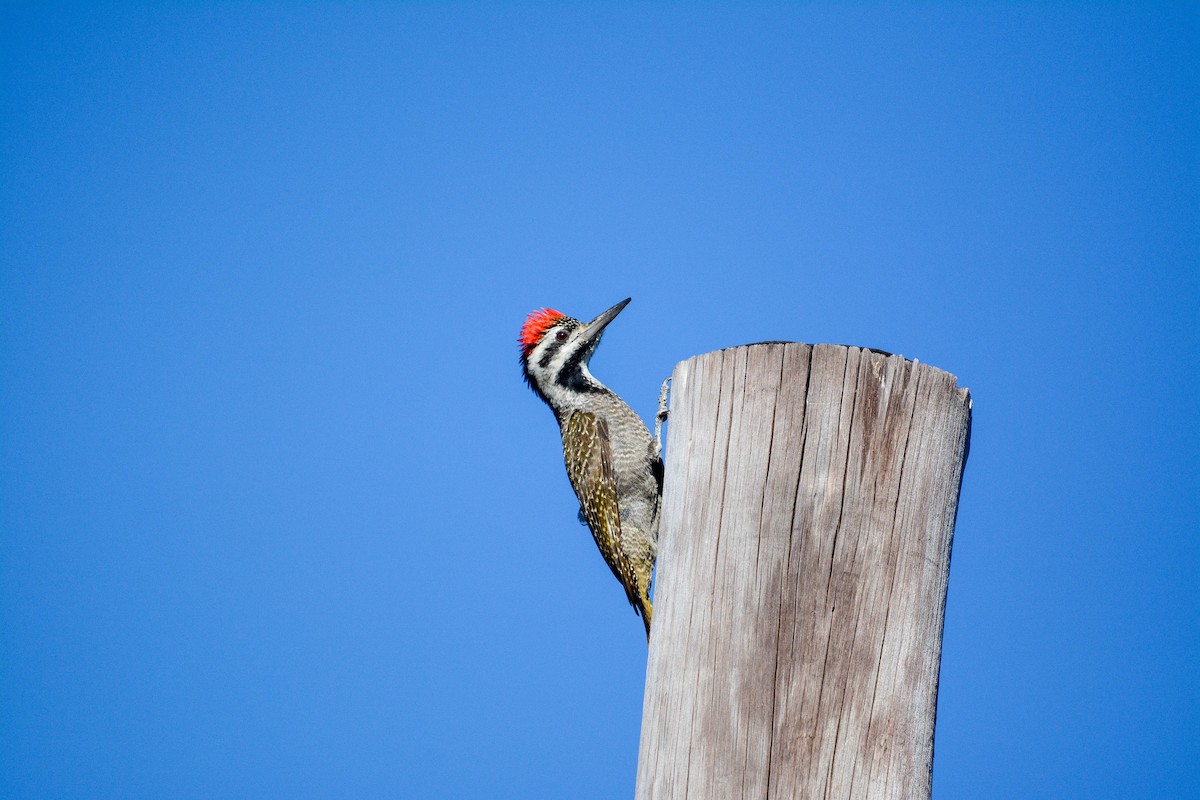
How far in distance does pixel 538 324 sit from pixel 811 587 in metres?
4.88

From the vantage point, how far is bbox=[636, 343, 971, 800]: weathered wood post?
253 centimetres

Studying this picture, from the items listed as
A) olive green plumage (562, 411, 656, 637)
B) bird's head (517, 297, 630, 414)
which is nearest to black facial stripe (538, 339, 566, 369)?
bird's head (517, 297, 630, 414)

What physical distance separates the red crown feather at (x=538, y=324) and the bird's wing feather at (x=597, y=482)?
73 cm

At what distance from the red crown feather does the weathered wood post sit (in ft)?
14.6

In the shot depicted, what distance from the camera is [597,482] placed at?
254 inches

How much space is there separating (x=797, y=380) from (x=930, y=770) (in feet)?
3.60

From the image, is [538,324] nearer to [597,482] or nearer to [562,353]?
[562,353]

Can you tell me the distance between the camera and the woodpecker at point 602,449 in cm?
630

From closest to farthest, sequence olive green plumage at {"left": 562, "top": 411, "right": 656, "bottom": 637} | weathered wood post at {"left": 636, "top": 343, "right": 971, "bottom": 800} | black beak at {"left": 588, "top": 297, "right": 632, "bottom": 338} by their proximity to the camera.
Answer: weathered wood post at {"left": 636, "top": 343, "right": 971, "bottom": 800}
olive green plumage at {"left": 562, "top": 411, "right": 656, "bottom": 637}
black beak at {"left": 588, "top": 297, "right": 632, "bottom": 338}

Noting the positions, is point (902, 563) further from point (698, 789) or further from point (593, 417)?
point (593, 417)

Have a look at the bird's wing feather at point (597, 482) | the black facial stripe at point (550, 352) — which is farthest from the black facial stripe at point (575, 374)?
the bird's wing feather at point (597, 482)

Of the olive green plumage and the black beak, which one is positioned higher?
the black beak

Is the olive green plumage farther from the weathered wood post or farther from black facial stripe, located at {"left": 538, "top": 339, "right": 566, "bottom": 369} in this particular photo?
the weathered wood post

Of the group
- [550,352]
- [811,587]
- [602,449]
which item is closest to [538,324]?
[550,352]
